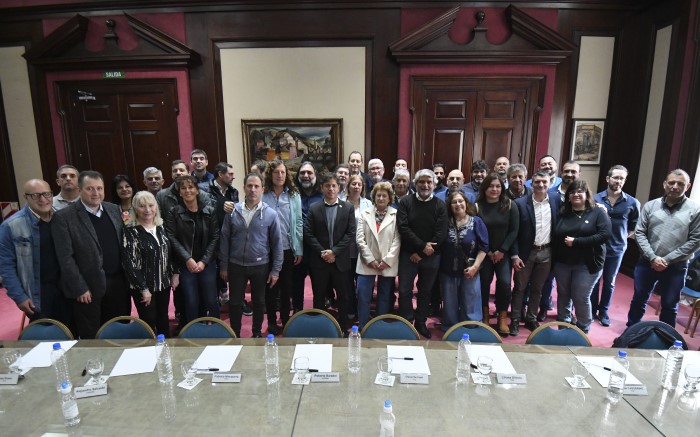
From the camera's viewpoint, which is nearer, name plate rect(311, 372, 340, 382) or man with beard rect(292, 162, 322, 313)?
name plate rect(311, 372, 340, 382)

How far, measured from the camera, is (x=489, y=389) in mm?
2086

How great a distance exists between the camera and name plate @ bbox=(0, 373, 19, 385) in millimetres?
2127

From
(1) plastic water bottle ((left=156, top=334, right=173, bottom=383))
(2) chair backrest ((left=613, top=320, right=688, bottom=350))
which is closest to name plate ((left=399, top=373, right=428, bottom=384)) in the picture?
(1) plastic water bottle ((left=156, top=334, right=173, bottom=383))

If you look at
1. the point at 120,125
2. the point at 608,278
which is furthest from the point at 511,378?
the point at 120,125

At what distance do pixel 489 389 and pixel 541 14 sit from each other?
625cm

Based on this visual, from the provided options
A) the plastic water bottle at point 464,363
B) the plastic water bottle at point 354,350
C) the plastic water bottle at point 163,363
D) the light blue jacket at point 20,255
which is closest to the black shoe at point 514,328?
the plastic water bottle at point 464,363

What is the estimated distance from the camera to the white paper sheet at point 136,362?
2.23 meters

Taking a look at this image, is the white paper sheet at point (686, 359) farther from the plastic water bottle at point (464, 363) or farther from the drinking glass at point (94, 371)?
the drinking glass at point (94, 371)

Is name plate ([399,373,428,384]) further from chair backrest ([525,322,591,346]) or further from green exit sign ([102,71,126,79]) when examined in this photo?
green exit sign ([102,71,126,79])

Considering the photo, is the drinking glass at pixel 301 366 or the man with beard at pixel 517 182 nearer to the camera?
the drinking glass at pixel 301 366

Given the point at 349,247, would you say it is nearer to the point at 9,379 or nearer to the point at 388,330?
the point at 388,330

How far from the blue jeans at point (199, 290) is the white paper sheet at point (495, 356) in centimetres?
255

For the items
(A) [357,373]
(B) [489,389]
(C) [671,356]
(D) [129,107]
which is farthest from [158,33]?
(C) [671,356]

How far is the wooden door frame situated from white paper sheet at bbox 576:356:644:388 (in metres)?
4.58
